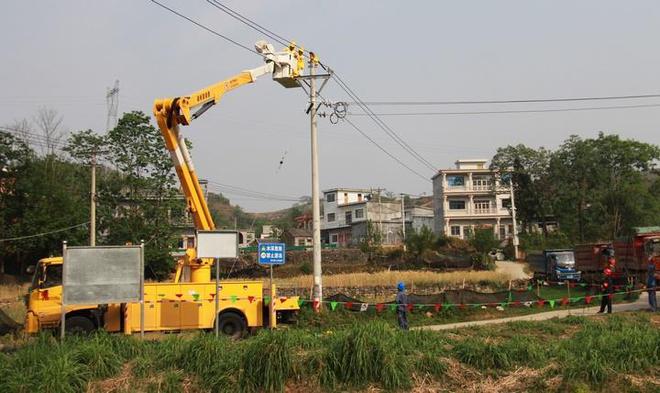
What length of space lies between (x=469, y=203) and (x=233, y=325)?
64.5m

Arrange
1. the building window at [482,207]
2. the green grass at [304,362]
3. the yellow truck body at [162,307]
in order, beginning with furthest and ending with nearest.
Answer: the building window at [482,207] < the yellow truck body at [162,307] < the green grass at [304,362]

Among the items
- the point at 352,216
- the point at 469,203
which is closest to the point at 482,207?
the point at 469,203

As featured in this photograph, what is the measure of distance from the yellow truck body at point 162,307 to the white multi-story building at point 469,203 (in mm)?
62685

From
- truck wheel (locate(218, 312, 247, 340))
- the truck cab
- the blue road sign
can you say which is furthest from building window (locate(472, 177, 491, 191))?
truck wheel (locate(218, 312, 247, 340))

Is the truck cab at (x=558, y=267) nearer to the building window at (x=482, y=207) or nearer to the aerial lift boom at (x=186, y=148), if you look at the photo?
the aerial lift boom at (x=186, y=148)

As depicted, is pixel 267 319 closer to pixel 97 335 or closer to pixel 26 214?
pixel 97 335

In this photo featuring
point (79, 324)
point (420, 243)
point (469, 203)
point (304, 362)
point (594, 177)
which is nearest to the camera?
point (304, 362)

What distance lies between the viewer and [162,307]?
51.0 feet

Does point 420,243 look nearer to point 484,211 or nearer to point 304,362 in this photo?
point 484,211

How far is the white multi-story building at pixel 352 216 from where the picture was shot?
291ft

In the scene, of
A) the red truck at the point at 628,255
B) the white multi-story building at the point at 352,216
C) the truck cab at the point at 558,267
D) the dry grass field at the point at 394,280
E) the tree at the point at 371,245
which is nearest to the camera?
the red truck at the point at 628,255

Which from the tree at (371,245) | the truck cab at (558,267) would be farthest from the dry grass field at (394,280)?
the tree at (371,245)

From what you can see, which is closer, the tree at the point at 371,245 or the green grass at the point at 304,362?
the green grass at the point at 304,362

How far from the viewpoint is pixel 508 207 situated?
73.2 metres
